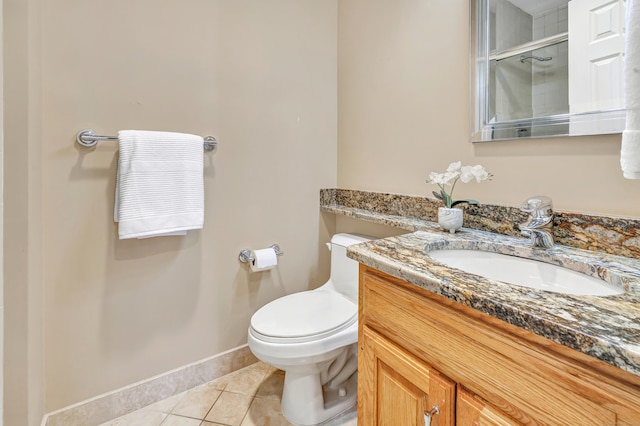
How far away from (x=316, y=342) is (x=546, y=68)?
48.1 inches

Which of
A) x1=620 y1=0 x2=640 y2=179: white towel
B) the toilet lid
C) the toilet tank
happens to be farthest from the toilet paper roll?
x1=620 y1=0 x2=640 y2=179: white towel

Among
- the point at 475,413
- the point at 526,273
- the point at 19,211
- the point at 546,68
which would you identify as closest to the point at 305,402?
the point at 475,413

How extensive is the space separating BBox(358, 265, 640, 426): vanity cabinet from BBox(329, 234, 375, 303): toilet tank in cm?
56

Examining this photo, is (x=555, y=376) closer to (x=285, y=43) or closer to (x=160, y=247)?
(x=160, y=247)

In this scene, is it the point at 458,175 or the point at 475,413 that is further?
the point at 458,175

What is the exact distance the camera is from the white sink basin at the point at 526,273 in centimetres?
76

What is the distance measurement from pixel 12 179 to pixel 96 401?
0.96m

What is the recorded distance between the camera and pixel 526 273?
35.0 inches

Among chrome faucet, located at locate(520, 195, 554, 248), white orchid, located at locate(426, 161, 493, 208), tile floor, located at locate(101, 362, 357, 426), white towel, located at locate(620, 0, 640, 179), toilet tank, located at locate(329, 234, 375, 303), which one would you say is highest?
white towel, located at locate(620, 0, 640, 179)

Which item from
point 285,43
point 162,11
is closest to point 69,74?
point 162,11

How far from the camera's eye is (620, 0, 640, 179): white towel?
0.63 meters

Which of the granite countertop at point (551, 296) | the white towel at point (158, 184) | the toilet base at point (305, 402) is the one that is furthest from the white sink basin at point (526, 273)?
the white towel at point (158, 184)

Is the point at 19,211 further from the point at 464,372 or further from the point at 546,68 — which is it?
the point at 546,68

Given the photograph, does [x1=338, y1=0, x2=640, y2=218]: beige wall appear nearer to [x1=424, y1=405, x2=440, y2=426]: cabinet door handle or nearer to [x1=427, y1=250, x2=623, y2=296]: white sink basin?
[x1=427, y1=250, x2=623, y2=296]: white sink basin
